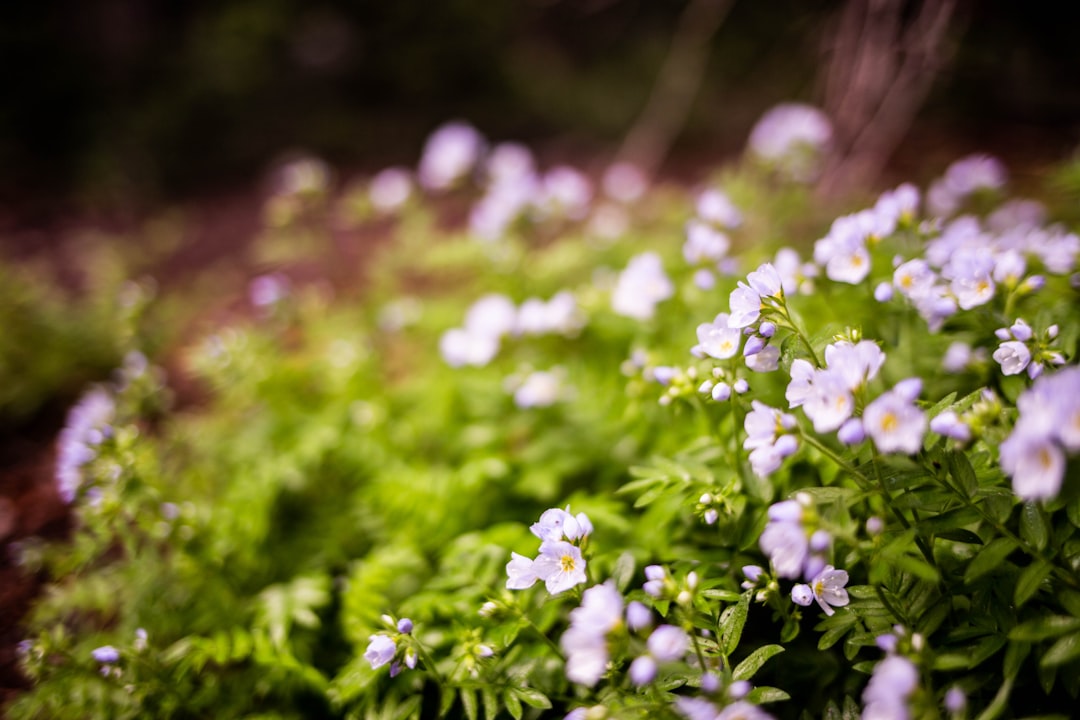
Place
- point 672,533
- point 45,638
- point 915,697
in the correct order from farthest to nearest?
point 672,533 < point 45,638 < point 915,697

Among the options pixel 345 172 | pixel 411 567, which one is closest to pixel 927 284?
pixel 411 567

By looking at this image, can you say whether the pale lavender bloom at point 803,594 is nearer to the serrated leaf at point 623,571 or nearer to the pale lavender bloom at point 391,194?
the serrated leaf at point 623,571

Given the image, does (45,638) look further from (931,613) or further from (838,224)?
(838,224)

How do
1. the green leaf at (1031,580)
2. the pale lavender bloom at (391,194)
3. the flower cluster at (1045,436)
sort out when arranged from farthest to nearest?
the pale lavender bloom at (391,194) → the green leaf at (1031,580) → the flower cluster at (1045,436)

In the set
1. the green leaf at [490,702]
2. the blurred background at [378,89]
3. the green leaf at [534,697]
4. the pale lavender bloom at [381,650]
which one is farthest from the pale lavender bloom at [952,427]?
the blurred background at [378,89]

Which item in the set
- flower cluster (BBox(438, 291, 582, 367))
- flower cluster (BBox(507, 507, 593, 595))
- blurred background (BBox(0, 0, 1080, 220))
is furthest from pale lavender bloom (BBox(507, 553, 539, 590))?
blurred background (BBox(0, 0, 1080, 220))

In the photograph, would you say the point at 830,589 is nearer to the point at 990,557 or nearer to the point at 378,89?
the point at 990,557
